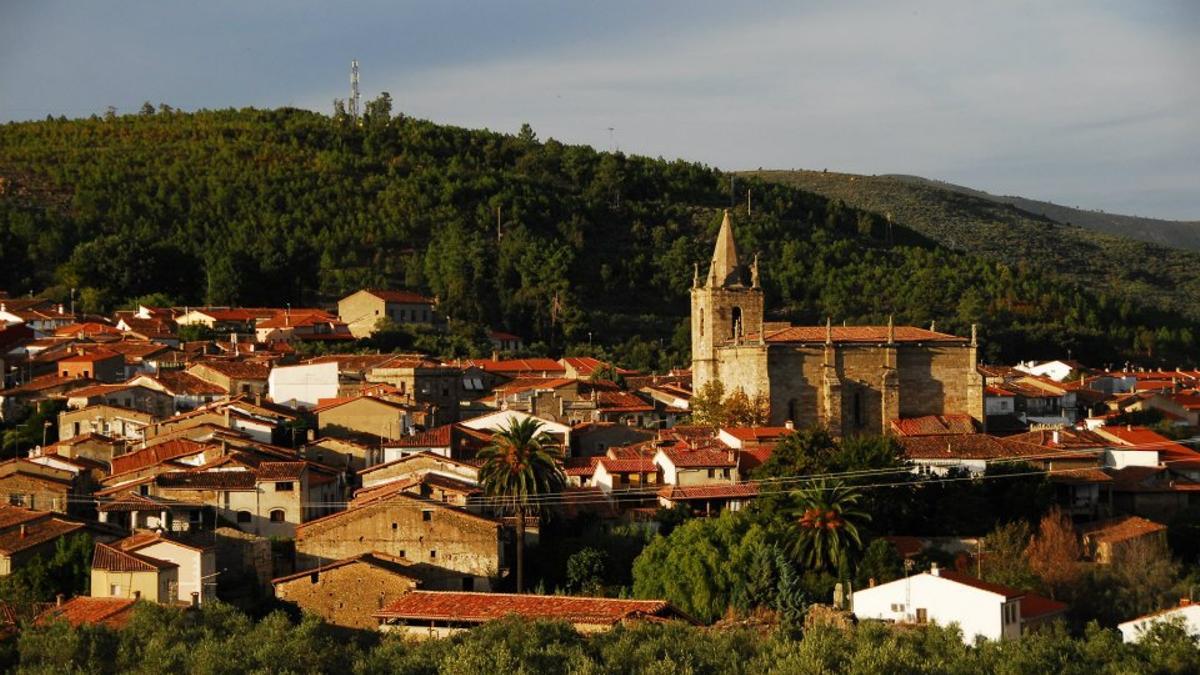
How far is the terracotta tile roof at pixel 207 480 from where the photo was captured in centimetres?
4362

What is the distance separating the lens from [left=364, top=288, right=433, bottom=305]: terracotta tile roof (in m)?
83.4

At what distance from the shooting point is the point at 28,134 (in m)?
123

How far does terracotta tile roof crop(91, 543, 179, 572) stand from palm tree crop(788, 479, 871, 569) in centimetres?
1513

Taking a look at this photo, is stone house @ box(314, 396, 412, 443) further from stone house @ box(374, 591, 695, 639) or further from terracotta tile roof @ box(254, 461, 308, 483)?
stone house @ box(374, 591, 695, 639)

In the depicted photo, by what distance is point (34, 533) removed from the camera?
130 feet

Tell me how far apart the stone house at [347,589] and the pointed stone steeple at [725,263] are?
1017 inches

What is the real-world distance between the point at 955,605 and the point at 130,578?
1741 cm

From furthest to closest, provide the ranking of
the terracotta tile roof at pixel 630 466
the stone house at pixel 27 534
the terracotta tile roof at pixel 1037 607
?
the terracotta tile roof at pixel 630 466 < the stone house at pixel 27 534 < the terracotta tile roof at pixel 1037 607

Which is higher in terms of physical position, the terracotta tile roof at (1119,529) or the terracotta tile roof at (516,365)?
the terracotta tile roof at (516,365)

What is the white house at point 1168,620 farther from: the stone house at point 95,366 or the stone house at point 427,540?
the stone house at point 95,366

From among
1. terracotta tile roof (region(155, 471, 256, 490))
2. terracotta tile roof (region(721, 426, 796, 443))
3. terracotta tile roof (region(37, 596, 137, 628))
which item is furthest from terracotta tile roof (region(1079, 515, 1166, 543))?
terracotta tile roof (region(37, 596, 137, 628))

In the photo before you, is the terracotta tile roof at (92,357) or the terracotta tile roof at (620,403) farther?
the terracotta tile roof at (92,357)

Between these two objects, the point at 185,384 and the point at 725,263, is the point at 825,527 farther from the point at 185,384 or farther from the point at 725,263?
the point at 185,384

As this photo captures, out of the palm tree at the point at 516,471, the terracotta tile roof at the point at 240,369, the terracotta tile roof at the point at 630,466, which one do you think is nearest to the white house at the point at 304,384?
the terracotta tile roof at the point at 240,369
